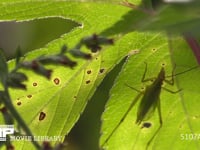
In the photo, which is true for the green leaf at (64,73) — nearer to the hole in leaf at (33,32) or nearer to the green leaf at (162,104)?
the green leaf at (162,104)

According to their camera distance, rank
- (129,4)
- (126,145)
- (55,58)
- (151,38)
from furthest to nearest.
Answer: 1. (126,145)
2. (151,38)
3. (129,4)
4. (55,58)

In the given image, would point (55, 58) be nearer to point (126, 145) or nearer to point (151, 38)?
point (151, 38)

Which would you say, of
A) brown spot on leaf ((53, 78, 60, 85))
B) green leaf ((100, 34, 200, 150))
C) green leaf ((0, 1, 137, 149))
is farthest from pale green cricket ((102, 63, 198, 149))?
brown spot on leaf ((53, 78, 60, 85))

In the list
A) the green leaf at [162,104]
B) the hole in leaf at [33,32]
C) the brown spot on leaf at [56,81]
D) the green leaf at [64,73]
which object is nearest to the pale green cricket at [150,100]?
the green leaf at [162,104]

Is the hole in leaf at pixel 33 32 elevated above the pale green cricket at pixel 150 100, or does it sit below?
below

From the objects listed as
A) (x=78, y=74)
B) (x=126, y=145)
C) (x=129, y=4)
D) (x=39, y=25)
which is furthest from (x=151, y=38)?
(x=39, y=25)

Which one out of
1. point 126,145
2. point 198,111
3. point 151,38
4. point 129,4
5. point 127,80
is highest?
point 129,4
